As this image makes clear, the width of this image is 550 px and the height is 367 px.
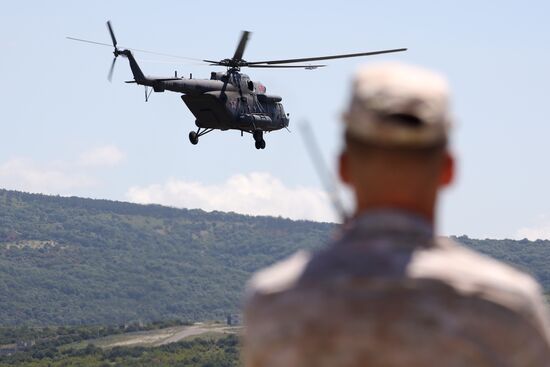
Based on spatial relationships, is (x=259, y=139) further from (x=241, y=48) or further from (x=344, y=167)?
(x=344, y=167)

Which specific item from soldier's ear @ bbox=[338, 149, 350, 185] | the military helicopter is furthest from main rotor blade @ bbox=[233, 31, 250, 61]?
soldier's ear @ bbox=[338, 149, 350, 185]

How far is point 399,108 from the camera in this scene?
3971 millimetres

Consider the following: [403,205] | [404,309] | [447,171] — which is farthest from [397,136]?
[404,309]

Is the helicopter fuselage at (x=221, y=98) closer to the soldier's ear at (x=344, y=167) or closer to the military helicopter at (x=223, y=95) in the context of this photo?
the military helicopter at (x=223, y=95)

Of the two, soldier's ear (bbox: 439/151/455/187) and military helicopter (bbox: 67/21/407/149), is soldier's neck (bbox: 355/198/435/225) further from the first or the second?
military helicopter (bbox: 67/21/407/149)

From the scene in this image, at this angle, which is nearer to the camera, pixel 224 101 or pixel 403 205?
pixel 403 205

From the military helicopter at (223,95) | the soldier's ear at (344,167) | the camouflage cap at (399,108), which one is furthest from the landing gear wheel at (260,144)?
the camouflage cap at (399,108)

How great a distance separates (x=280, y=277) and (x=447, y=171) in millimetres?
565

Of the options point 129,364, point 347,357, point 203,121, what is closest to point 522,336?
point 347,357

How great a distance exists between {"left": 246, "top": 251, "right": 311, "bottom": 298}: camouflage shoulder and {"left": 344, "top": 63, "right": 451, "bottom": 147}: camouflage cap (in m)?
0.38

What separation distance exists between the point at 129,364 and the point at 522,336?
194238 mm

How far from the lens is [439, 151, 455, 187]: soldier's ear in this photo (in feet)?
13.8

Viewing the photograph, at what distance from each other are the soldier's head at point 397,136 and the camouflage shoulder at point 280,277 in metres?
0.23

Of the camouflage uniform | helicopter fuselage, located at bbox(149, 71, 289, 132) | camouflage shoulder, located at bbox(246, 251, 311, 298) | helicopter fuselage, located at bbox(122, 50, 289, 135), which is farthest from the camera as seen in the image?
helicopter fuselage, located at bbox(149, 71, 289, 132)
